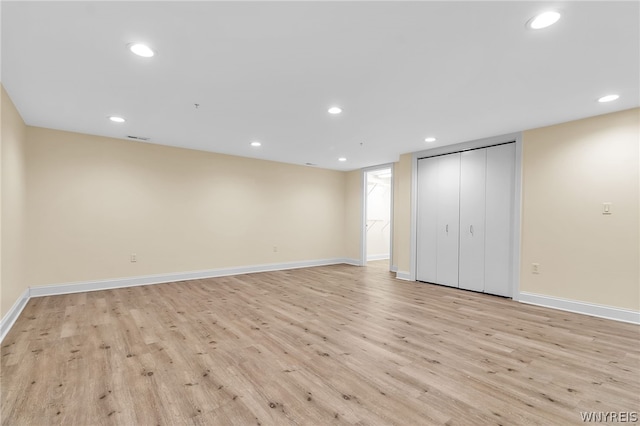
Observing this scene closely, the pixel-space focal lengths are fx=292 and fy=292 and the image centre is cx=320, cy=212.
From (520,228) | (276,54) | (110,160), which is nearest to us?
(276,54)

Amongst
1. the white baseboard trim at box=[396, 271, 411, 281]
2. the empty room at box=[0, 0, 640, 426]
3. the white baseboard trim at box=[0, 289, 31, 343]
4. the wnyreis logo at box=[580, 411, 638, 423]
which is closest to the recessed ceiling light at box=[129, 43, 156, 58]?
the empty room at box=[0, 0, 640, 426]

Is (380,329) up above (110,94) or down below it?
below

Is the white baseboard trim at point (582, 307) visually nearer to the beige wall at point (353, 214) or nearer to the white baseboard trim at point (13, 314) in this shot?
the beige wall at point (353, 214)

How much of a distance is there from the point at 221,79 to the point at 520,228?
14.0 feet

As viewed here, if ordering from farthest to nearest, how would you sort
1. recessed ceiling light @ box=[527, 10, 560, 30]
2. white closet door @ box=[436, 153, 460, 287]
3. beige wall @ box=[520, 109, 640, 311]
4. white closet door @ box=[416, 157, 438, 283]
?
white closet door @ box=[416, 157, 438, 283] < white closet door @ box=[436, 153, 460, 287] < beige wall @ box=[520, 109, 640, 311] < recessed ceiling light @ box=[527, 10, 560, 30]

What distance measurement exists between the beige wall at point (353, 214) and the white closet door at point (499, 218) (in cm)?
327

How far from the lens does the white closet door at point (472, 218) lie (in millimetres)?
4598

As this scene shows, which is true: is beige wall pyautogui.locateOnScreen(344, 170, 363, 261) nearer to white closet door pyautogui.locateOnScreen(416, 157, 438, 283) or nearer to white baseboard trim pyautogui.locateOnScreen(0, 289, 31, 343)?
white closet door pyautogui.locateOnScreen(416, 157, 438, 283)

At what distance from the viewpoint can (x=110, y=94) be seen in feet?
9.89

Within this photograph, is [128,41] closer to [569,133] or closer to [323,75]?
[323,75]

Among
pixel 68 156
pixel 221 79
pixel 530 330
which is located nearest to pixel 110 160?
pixel 68 156

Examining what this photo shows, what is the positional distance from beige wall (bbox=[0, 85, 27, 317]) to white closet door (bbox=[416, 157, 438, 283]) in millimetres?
5557

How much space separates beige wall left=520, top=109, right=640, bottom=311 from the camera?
10.9 feet

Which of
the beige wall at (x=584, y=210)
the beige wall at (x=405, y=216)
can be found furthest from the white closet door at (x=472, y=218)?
the beige wall at (x=405, y=216)
